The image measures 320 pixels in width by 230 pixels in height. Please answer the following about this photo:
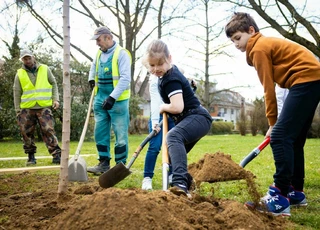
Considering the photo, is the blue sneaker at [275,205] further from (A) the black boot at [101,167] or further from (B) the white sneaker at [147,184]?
(A) the black boot at [101,167]

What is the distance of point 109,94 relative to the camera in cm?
584

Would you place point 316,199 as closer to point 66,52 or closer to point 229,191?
point 229,191

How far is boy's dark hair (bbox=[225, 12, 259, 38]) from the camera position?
338cm

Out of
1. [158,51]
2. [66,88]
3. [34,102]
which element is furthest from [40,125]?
[158,51]

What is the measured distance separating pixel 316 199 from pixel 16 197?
306cm

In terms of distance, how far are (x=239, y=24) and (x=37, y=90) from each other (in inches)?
195

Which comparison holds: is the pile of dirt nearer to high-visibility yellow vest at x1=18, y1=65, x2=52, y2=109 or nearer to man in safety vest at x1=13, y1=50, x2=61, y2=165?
man in safety vest at x1=13, y1=50, x2=61, y2=165

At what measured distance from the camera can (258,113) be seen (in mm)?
27297

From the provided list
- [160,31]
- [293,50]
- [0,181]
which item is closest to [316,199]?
[293,50]

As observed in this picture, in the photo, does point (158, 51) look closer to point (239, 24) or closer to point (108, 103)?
point (239, 24)

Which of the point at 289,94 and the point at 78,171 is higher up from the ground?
the point at 289,94

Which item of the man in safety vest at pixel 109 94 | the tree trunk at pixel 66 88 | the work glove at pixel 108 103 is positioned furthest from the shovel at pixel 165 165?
the man in safety vest at pixel 109 94

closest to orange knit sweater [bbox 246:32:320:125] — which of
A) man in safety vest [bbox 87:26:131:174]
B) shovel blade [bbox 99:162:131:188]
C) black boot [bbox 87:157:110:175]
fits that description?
shovel blade [bbox 99:162:131:188]

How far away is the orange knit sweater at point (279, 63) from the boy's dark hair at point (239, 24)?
4.9 inches
